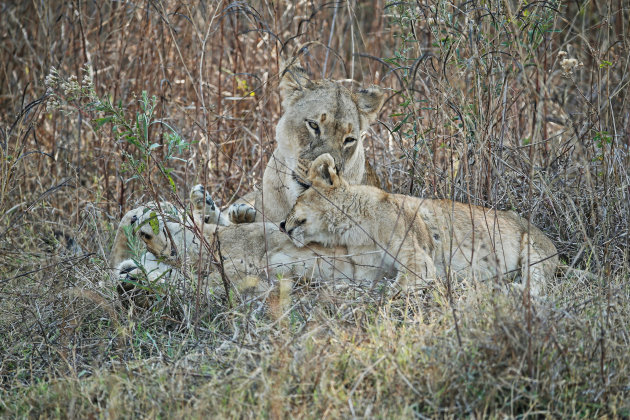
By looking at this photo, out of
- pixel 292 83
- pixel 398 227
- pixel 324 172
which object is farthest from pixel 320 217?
pixel 292 83

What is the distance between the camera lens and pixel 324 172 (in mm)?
4461

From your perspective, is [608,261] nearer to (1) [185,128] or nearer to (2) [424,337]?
(2) [424,337]

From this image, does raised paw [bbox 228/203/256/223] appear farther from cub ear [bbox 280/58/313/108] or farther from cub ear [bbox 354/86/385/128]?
cub ear [bbox 354/86/385/128]

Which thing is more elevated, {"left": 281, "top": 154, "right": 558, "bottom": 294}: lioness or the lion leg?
{"left": 281, "top": 154, "right": 558, "bottom": 294}: lioness

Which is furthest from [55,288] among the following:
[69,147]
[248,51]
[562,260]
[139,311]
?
[248,51]

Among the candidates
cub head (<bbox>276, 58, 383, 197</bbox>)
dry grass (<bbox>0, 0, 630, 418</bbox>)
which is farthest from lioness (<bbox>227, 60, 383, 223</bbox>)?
dry grass (<bbox>0, 0, 630, 418</bbox>)

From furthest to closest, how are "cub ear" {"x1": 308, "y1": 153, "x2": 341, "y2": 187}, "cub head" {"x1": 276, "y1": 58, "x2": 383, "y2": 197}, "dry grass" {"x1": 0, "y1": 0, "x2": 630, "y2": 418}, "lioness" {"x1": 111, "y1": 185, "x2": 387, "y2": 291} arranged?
"cub head" {"x1": 276, "y1": 58, "x2": 383, "y2": 197} → "cub ear" {"x1": 308, "y1": 153, "x2": 341, "y2": 187} → "lioness" {"x1": 111, "y1": 185, "x2": 387, "y2": 291} → "dry grass" {"x1": 0, "y1": 0, "x2": 630, "y2": 418}

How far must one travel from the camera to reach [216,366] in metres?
3.12

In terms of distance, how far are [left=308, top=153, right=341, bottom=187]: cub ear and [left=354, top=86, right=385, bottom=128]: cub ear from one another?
0.87 metres

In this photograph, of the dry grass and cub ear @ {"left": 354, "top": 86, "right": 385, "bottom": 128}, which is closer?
the dry grass

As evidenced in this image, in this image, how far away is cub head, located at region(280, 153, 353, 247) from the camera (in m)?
4.34

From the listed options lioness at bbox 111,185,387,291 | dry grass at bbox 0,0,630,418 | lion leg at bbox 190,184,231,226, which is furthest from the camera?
lion leg at bbox 190,184,231,226

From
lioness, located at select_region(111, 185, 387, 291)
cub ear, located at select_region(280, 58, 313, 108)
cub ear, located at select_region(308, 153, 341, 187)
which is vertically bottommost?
lioness, located at select_region(111, 185, 387, 291)

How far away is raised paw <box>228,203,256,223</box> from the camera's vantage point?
205 inches
